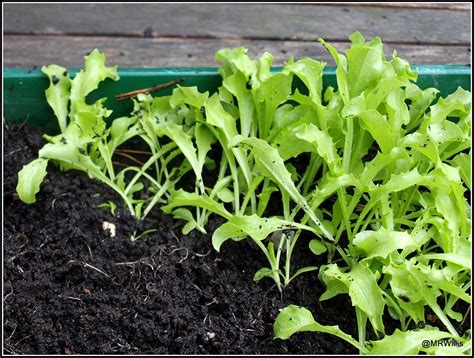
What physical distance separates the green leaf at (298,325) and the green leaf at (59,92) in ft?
2.30

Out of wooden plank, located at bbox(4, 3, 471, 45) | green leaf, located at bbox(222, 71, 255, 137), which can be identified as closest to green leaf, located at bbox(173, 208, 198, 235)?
green leaf, located at bbox(222, 71, 255, 137)

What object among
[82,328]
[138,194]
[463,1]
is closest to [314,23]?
[463,1]

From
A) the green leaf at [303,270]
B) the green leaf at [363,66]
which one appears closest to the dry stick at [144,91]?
the green leaf at [363,66]

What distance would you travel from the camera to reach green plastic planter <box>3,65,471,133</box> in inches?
61.9

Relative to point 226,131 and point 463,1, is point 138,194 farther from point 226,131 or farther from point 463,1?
point 463,1

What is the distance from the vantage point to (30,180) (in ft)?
4.60

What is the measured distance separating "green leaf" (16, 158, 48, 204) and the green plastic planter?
24 cm

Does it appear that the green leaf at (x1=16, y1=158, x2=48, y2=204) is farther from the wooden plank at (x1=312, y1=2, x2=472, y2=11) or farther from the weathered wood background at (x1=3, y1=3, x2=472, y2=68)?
the wooden plank at (x1=312, y1=2, x2=472, y2=11)

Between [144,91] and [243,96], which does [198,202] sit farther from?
[144,91]

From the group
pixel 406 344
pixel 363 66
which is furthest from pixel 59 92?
pixel 406 344

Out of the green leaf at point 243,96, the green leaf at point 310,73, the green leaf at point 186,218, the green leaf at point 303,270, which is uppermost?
the green leaf at point 310,73

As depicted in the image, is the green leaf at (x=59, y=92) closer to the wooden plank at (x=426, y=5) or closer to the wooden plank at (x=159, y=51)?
the wooden plank at (x=159, y=51)

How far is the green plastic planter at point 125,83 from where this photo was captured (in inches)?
61.9

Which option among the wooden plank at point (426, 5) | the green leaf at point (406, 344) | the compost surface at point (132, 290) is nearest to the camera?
the green leaf at point (406, 344)
